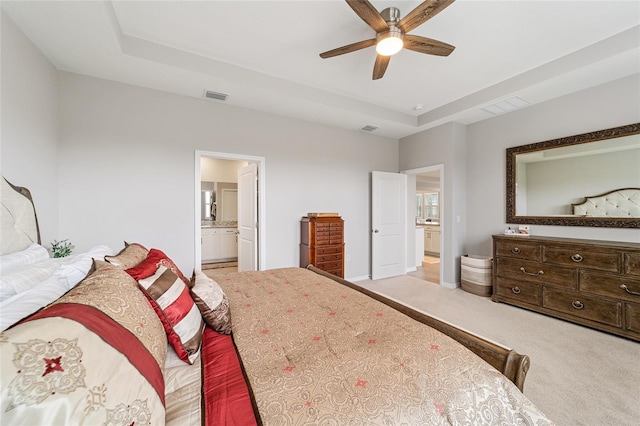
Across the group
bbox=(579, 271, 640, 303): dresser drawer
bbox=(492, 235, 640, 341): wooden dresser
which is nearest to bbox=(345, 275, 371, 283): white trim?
bbox=(492, 235, 640, 341): wooden dresser

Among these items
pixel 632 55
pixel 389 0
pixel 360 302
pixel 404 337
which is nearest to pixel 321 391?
pixel 404 337

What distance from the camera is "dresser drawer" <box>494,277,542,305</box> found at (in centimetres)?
319

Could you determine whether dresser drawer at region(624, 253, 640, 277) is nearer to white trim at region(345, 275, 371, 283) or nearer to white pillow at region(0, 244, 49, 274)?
white trim at region(345, 275, 371, 283)

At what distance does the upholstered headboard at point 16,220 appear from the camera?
1593 mm

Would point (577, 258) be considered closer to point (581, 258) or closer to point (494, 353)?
point (581, 258)

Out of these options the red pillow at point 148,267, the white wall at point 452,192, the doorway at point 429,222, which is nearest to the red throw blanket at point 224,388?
the red pillow at point 148,267

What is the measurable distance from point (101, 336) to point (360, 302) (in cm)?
135

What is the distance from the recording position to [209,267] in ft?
18.9

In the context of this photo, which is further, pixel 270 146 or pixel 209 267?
pixel 209 267

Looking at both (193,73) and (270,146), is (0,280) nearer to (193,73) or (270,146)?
(193,73)

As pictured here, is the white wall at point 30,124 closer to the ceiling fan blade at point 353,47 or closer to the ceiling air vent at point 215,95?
the ceiling air vent at point 215,95

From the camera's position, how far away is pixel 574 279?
2877 millimetres

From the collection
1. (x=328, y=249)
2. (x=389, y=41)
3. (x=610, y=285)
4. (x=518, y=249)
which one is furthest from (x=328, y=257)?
(x=610, y=285)

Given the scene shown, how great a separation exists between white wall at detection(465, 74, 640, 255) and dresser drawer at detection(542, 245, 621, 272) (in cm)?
48
